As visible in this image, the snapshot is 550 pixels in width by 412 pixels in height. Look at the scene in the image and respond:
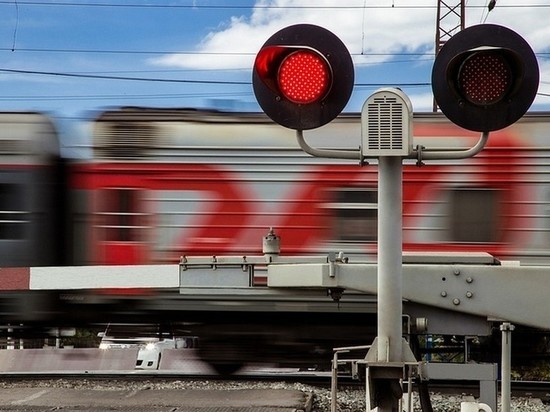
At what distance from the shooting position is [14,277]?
130 inches

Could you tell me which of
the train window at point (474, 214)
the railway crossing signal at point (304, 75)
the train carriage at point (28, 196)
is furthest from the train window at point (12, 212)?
the railway crossing signal at point (304, 75)

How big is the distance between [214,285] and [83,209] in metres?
8.20

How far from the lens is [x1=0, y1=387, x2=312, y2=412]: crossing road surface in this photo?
524 centimetres

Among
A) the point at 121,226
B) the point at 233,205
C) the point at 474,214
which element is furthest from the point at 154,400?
the point at 474,214

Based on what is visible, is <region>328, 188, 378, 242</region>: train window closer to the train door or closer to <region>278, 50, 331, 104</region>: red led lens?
the train door

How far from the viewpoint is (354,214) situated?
9922 millimetres

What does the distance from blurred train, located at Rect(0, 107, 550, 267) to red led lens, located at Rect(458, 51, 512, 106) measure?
738cm

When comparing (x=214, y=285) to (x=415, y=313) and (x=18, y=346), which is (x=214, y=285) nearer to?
(x=415, y=313)

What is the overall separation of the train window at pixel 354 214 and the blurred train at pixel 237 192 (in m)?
0.01

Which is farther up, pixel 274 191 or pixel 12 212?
pixel 274 191

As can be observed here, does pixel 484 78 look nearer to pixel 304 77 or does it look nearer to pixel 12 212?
pixel 304 77

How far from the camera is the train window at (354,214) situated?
9852 millimetres

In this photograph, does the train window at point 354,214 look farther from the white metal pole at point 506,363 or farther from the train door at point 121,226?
the white metal pole at point 506,363

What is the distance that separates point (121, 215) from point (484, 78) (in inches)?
328
